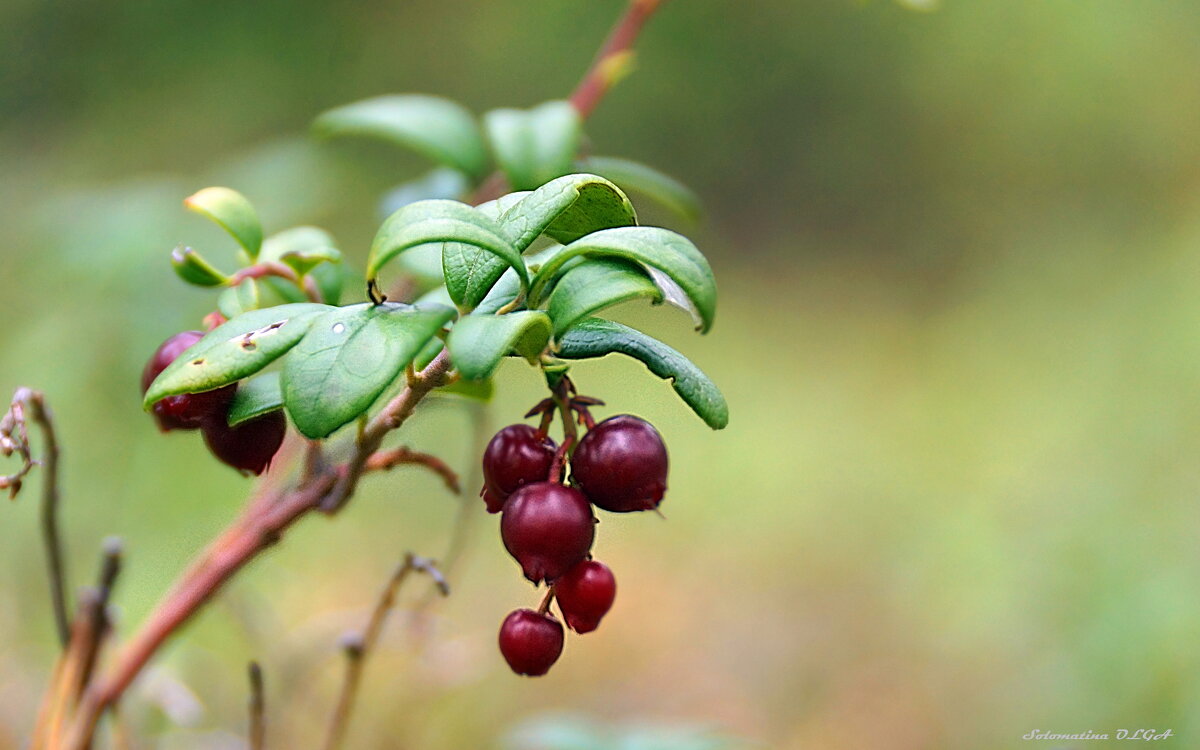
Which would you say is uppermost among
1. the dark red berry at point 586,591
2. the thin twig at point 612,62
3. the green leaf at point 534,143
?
the thin twig at point 612,62

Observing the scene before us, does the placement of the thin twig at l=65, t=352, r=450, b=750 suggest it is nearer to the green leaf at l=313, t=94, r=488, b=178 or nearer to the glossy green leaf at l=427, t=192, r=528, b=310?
the glossy green leaf at l=427, t=192, r=528, b=310

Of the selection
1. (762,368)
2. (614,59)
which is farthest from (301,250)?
(762,368)

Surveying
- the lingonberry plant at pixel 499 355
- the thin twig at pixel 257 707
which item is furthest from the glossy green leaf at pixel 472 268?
the thin twig at pixel 257 707

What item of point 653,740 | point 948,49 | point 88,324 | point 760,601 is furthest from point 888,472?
point 948,49

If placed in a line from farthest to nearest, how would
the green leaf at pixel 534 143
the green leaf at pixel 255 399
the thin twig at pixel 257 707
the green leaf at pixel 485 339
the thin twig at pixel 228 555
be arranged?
the green leaf at pixel 534 143 → the thin twig at pixel 257 707 → the thin twig at pixel 228 555 → the green leaf at pixel 255 399 → the green leaf at pixel 485 339

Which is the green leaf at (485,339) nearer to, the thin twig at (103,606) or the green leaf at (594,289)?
the green leaf at (594,289)

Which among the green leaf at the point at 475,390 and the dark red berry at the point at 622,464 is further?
the green leaf at the point at 475,390

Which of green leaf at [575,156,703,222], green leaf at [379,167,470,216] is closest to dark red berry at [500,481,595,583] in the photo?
green leaf at [575,156,703,222]
